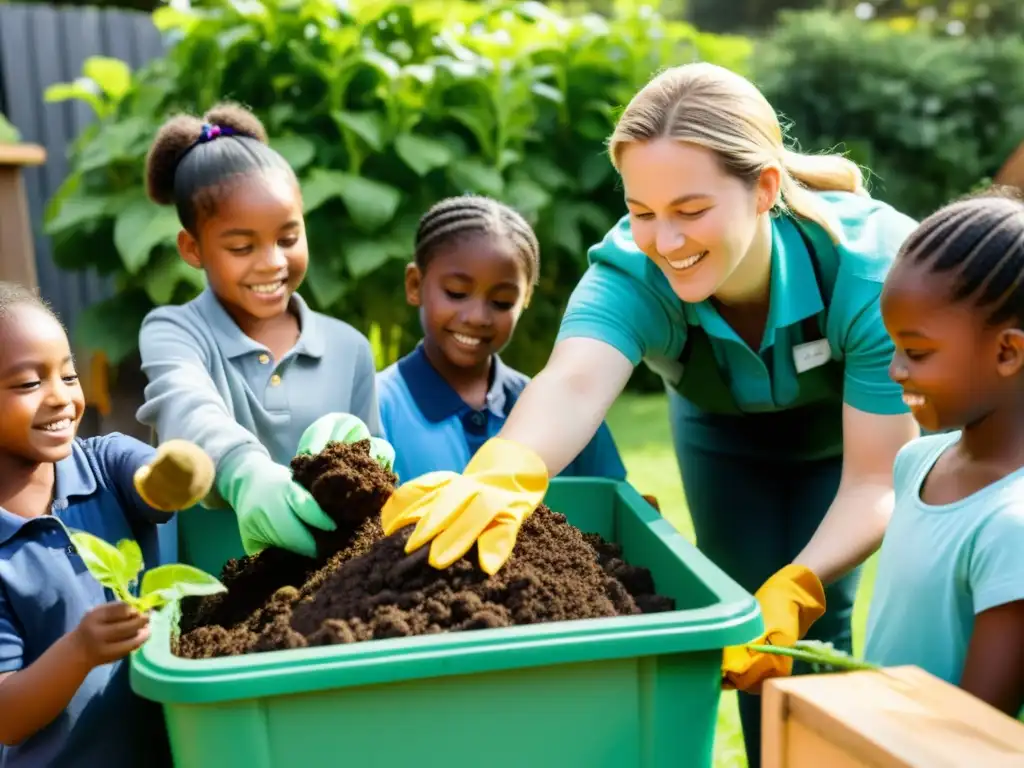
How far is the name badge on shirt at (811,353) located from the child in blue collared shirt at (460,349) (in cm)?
62

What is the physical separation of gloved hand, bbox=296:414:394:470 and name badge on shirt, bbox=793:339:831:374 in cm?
71

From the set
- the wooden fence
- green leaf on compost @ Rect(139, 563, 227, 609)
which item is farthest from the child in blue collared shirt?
the wooden fence

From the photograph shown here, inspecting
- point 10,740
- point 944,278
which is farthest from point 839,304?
point 10,740

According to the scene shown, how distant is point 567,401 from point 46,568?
2.64ft

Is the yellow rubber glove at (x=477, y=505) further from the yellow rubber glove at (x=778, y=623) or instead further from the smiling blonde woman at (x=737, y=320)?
the yellow rubber glove at (x=778, y=623)

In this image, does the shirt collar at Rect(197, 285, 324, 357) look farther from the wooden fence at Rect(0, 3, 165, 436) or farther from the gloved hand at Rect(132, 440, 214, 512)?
the wooden fence at Rect(0, 3, 165, 436)

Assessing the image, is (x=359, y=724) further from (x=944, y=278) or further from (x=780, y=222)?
(x=780, y=222)

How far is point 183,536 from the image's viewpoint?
1.61 metres

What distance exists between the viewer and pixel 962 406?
119 cm

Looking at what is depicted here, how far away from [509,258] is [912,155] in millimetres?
5244

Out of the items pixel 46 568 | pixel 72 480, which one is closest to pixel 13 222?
pixel 72 480

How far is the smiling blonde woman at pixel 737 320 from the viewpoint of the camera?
1.54 m

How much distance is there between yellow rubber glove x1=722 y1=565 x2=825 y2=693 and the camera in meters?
1.27

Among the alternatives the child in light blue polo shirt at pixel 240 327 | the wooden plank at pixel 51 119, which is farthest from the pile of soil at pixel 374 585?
the wooden plank at pixel 51 119
